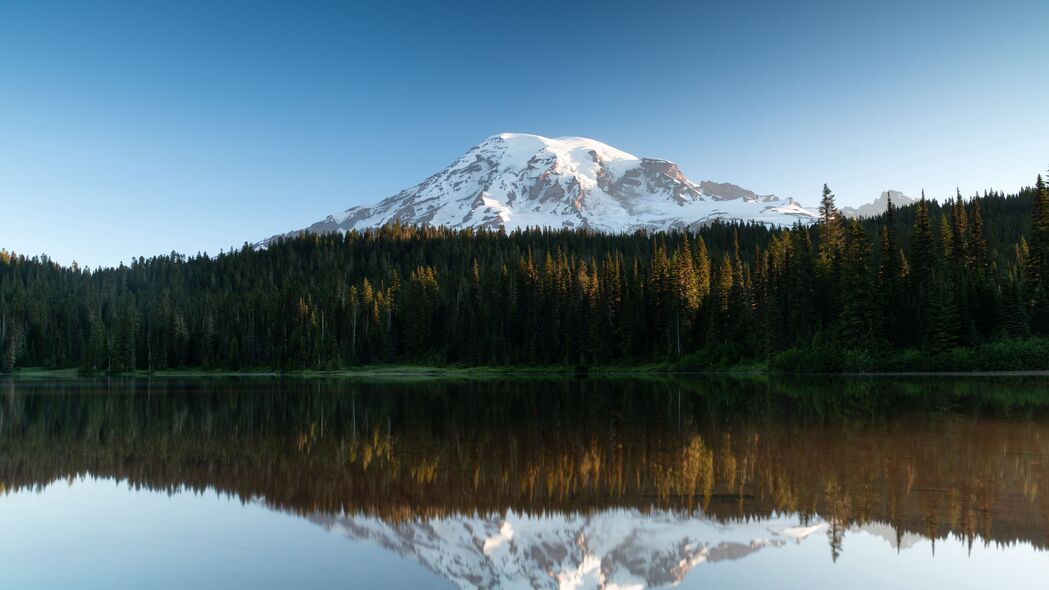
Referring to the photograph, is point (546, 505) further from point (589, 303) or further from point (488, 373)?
point (589, 303)

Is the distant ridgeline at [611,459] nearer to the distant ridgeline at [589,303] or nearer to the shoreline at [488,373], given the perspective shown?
the shoreline at [488,373]

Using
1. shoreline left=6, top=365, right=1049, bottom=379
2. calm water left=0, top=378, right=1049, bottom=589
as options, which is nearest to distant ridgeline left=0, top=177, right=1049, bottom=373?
shoreline left=6, top=365, right=1049, bottom=379

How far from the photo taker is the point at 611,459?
18594 mm

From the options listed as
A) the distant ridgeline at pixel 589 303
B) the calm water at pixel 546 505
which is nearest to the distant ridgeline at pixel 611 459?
the calm water at pixel 546 505

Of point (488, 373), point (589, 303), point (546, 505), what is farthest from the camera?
point (589, 303)

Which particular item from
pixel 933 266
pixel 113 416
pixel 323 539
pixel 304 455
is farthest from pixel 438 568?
pixel 933 266

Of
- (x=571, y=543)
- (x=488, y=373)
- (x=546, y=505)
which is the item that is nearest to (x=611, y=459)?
(x=546, y=505)

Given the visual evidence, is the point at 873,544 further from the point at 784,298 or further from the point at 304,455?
the point at 784,298

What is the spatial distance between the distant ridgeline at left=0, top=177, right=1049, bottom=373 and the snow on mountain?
59.6 m

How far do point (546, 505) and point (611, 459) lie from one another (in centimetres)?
511

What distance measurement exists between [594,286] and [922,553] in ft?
306

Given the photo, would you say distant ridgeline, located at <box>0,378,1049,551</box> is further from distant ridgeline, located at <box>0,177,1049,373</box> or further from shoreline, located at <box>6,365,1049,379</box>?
distant ridgeline, located at <box>0,177,1049,373</box>

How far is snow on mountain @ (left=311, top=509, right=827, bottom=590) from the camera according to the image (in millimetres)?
10375

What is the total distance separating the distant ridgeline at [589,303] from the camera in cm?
6981
